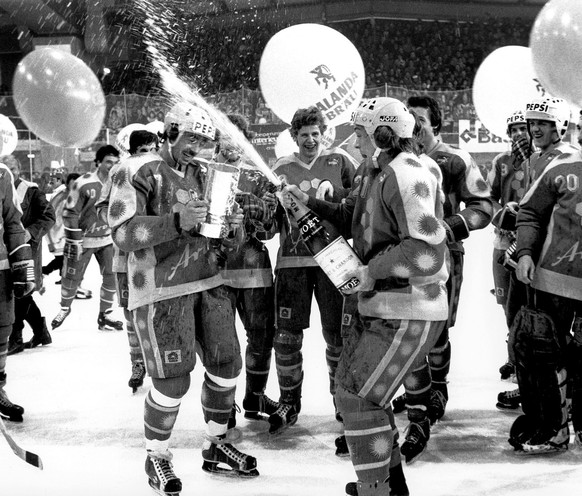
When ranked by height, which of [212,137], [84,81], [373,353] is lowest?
[373,353]

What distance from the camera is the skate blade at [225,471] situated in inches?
129

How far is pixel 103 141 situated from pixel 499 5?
13314 millimetres

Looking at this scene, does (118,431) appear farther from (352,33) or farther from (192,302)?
(352,33)

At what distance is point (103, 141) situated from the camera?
38.5 ft

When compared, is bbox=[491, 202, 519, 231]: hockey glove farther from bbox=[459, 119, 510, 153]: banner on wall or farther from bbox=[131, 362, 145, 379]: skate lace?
bbox=[459, 119, 510, 153]: banner on wall

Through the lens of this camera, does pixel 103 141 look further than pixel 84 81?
Yes

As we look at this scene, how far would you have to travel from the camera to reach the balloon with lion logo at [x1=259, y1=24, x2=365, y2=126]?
5.14 m

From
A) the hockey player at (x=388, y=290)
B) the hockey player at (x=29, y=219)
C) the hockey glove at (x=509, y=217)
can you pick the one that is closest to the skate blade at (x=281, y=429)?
the hockey player at (x=388, y=290)

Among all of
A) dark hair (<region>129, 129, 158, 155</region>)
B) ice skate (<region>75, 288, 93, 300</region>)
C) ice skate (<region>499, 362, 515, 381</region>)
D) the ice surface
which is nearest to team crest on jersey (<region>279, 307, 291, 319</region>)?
the ice surface

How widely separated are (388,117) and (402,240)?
1.38 ft

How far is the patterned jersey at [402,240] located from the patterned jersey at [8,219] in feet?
6.98

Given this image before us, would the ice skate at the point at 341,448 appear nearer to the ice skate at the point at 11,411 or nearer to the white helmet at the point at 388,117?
the white helmet at the point at 388,117

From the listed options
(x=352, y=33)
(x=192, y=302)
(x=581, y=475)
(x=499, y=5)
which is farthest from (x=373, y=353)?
(x=499, y=5)

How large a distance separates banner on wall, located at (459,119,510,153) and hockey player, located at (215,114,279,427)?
26.0ft
